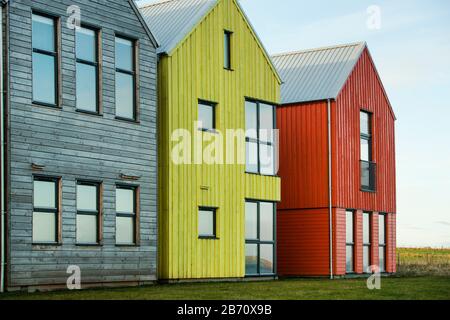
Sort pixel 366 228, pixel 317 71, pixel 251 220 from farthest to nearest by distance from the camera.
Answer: pixel 366 228 < pixel 317 71 < pixel 251 220

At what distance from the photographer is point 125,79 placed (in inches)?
1137

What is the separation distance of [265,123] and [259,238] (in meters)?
4.09

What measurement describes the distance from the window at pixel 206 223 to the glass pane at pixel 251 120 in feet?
11.0

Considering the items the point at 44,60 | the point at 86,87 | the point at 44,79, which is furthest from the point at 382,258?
the point at 44,60

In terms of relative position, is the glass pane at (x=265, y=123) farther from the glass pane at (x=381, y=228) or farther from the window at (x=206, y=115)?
the glass pane at (x=381, y=228)

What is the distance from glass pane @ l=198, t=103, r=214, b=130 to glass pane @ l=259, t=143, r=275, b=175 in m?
2.96

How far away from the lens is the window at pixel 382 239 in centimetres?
4184

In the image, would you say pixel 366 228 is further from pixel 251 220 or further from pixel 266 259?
pixel 251 220

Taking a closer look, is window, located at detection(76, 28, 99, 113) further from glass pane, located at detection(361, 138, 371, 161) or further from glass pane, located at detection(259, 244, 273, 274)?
glass pane, located at detection(361, 138, 371, 161)

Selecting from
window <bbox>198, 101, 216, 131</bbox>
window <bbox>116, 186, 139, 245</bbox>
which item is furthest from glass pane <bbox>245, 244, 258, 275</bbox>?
window <bbox>116, 186, 139, 245</bbox>

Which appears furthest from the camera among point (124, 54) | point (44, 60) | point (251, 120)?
point (251, 120)

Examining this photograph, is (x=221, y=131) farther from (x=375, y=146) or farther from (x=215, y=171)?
(x=375, y=146)

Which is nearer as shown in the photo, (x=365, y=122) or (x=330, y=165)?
(x=330, y=165)

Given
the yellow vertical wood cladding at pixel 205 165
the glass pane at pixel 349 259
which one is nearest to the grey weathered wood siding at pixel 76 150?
the yellow vertical wood cladding at pixel 205 165
